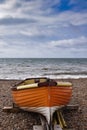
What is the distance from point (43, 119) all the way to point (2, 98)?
14.7ft

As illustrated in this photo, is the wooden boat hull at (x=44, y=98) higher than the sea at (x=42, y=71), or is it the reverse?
the wooden boat hull at (x=44, y=98)

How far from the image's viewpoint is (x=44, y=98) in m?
7.98

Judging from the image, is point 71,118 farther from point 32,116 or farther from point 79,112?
point 32,116

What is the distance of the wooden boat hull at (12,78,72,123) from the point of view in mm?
7926

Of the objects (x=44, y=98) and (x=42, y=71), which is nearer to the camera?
(x=44, y=98)

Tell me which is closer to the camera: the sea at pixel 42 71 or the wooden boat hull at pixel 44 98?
the wooden boat hull at pixel 44 98

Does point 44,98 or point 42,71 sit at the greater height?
point 44,98

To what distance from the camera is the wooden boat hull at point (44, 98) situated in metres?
7.93

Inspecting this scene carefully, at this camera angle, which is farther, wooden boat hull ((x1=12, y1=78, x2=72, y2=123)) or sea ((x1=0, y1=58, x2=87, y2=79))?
sea ((x1=0, y1=58, x2=87, y2=79))

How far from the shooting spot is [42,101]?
7.99 meters

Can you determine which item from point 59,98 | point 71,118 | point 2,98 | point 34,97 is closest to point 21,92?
point 34,97

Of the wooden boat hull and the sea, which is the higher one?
the wooden boat hull

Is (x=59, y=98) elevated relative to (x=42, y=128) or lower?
elevated

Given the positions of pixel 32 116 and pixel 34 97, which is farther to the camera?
pixel 32 116
